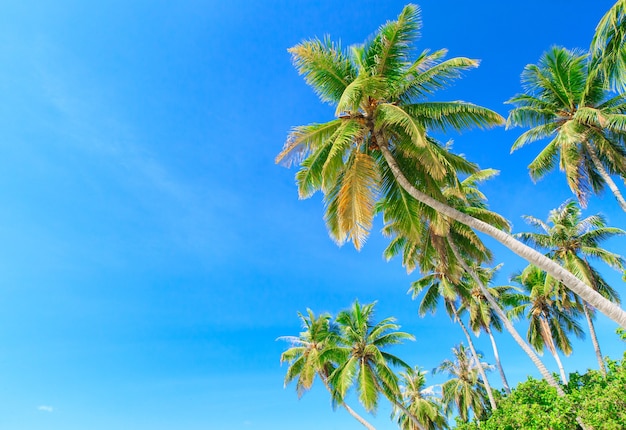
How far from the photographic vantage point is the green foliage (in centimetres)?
1290

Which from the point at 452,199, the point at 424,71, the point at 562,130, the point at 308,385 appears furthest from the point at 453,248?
the point at 308,385

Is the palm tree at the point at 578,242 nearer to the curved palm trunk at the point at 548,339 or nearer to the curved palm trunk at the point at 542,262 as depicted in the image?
the curved palm trunk at the point at 548,339

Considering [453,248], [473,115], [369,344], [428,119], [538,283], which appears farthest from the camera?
[538,283]

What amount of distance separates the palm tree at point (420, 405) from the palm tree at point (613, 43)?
91.0 feet

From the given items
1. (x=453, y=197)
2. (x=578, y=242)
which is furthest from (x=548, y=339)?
(x=453, y=197)

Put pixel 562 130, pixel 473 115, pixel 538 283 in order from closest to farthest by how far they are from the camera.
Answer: pixel 473 115 < pixel 562 130 < pixel 538 283

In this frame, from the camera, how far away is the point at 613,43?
40.4 ft

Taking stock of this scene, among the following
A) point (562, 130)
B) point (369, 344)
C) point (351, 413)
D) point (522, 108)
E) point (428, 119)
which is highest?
point (522, 108)

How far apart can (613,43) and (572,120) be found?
15.4 feet

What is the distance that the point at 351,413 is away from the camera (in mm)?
30016

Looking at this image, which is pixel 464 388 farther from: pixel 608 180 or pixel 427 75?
pixel 427 75

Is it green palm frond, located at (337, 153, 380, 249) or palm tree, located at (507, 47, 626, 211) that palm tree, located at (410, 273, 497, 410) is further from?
green palm frond, located at (337, 153, 380, 249)

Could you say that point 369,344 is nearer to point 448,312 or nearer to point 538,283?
point 448,312

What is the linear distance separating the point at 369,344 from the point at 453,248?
29.9ft
